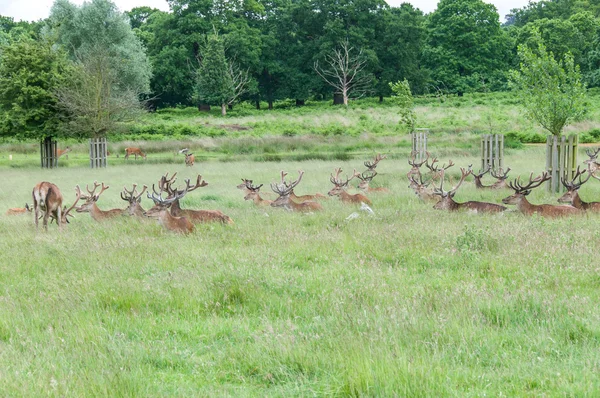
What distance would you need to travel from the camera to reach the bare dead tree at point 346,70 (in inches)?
2281

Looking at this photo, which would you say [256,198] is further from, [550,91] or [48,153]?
[48,153]

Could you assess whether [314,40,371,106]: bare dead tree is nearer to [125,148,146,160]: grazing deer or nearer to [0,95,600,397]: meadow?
[125,148,146,160]: grazing deer

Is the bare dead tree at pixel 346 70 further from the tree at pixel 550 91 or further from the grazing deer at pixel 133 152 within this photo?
the tree at pixel 550 91

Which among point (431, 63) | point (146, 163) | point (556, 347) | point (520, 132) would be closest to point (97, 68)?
point (146, 163)

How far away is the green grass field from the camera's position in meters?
4.06

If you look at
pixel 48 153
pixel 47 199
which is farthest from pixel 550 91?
pixel 48 153

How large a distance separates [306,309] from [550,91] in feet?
40.2

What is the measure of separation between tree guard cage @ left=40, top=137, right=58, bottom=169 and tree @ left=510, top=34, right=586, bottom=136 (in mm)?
20155

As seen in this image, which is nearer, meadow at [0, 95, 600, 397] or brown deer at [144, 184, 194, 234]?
meadow at [0, 95, 600, 397]

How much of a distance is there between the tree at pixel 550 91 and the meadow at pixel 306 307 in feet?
20.2

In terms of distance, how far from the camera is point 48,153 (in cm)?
2898

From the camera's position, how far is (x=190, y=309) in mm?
5734

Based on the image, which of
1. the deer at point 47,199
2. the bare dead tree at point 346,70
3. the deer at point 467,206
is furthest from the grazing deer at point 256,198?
the bare dead tree at point 346,70

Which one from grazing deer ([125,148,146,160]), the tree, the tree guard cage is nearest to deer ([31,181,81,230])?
the tree
